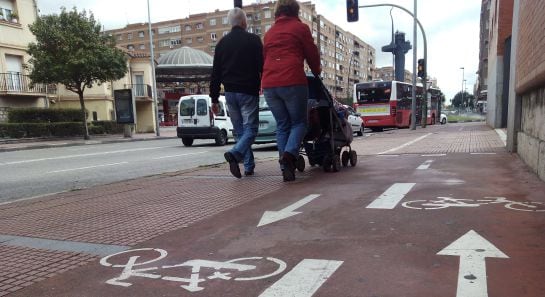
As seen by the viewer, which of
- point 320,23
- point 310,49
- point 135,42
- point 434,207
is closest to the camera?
point 434,207

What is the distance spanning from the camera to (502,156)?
24.2 ft

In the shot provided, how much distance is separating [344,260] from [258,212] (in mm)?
1439

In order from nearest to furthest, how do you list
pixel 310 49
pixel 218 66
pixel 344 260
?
pixel 344 260, pixel 310 49, pixel 218 66

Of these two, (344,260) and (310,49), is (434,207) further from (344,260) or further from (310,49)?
(310,49)

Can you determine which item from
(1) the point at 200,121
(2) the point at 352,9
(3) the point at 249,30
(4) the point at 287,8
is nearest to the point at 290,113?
(4) the point at 287,8

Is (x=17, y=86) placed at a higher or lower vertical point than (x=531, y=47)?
higher

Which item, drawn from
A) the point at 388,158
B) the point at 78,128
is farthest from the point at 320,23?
the point at 388,158

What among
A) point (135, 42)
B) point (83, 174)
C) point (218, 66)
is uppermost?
point (135, 42)

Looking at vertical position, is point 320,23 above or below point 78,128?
above

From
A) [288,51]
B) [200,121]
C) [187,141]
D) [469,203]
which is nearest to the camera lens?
[469,203]

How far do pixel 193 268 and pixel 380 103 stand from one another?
80.5 feet

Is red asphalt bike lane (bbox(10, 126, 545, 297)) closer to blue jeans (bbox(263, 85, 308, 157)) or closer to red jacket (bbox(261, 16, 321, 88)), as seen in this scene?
blue jeans (bbox(263, 85, 308, 157))

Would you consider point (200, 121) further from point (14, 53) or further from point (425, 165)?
point (14, 53)

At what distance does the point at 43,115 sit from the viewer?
27.5 meters
